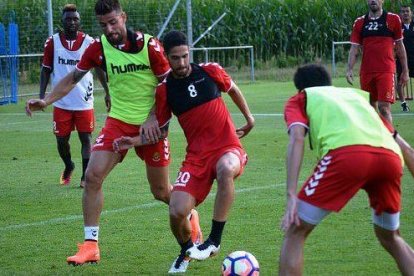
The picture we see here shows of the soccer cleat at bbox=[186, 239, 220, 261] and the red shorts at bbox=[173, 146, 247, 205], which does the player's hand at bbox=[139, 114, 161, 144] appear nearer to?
the red shorts at bbox=[173, 146, 247, 205]

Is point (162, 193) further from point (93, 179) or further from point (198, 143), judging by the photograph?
point (198, 143)

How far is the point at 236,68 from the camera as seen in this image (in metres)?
37.0

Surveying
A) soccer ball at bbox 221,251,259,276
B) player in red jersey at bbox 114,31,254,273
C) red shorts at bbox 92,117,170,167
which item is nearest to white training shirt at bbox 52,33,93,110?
red shorts at bbox 92,117,170,167

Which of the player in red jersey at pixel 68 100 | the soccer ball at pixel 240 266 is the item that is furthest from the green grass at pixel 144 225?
the player in red jersey at pixel 68 100

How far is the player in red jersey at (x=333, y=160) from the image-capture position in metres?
6.63

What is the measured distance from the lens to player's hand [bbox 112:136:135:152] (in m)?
9.06

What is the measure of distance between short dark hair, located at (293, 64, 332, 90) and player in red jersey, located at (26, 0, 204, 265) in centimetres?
236

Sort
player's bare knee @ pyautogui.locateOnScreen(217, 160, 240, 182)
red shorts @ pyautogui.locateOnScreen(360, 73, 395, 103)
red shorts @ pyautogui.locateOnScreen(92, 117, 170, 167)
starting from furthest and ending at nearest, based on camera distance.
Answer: red shorts @ pyautogui.locateOnScreen(360, 73, 395, 103) < red shorts @ pyautogui.locateOnScreen(92, 117, 170, 167) < player's bare knee @ pyautogui.locateOnScreen(217, 160, 240, 182)

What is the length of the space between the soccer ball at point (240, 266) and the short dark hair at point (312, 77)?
4.99 feet

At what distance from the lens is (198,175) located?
8.38 metres

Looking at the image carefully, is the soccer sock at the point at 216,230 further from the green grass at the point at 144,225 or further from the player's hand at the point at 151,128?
the player's hand at the point at 151,128

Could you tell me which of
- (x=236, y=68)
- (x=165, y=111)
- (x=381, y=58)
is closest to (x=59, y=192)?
(x=165, y=111)

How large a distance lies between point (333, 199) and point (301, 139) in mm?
440

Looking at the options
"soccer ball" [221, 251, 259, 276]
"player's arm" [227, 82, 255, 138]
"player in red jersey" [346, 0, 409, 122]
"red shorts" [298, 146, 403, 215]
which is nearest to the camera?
"red shorts" [298, 146, 403, 215]
